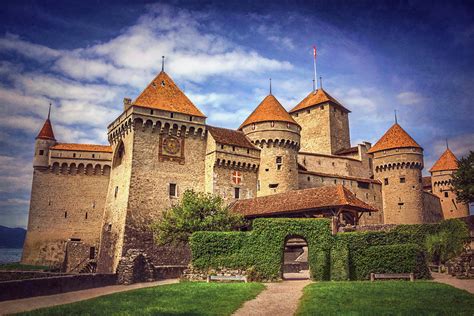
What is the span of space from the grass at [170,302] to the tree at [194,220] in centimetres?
1027

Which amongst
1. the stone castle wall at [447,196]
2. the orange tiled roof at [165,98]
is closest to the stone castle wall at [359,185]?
the orange tiled roof at [165,98]

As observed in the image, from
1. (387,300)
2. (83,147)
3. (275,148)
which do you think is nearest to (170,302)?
(387,300)

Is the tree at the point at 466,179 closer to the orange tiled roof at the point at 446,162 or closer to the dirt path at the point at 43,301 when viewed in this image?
the orange tiled roof at the point at 446,162

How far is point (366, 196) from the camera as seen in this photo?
47.2 metres

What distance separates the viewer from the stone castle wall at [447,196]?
57188mm

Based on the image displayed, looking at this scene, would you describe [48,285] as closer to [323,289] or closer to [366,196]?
[323,289]

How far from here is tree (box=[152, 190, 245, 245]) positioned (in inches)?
1110

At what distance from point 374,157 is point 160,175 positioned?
27882 mm

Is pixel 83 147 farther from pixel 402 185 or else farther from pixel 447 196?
pixel 447 196

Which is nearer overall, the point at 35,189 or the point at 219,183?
the point at 219,183

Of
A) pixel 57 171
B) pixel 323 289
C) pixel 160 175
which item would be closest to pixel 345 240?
pixel 323 289

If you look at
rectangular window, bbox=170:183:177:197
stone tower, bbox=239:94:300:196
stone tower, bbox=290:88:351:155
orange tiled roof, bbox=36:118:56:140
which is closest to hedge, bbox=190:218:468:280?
rectangular window, bbox=170:183:177:197

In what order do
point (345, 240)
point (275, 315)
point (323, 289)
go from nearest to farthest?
1. point (275, 315)
2. point (323, 289)
3. point (345, 240)

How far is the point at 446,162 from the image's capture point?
5894cm
